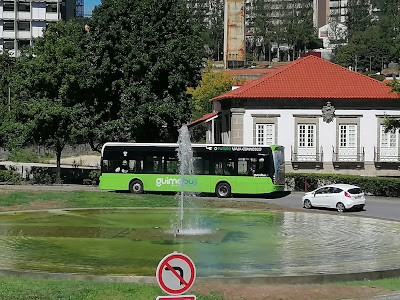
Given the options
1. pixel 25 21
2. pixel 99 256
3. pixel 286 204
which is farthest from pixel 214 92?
pixel 99 256

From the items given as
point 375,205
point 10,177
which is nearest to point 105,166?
point 10,177

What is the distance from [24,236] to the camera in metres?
26.9

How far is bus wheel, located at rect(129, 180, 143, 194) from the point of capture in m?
46.5

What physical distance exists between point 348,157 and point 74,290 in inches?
1703

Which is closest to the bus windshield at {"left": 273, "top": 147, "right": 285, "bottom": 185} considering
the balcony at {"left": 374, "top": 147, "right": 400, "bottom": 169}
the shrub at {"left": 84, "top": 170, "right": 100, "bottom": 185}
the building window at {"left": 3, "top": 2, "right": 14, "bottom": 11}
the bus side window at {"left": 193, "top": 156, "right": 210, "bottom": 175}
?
the bus side window at {"left": 193, "top": 156, "right": 210, "bottom": 175}

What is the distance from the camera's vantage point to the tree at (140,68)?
5269 cm

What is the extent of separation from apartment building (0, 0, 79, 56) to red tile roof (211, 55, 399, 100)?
72.6m

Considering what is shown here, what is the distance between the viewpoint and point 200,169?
150 feet

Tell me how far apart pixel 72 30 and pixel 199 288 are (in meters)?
43.4

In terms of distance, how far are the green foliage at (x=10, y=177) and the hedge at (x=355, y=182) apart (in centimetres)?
2040

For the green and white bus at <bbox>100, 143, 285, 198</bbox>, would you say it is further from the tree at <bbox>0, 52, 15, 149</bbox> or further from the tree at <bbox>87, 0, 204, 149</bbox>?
the tree at <bbox>0, 52, 15, 149</bbox>

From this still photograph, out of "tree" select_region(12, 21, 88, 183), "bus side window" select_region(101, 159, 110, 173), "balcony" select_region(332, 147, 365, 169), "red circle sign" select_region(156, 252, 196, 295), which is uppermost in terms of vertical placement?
"tree" select_region(12, 21, 88, 183)

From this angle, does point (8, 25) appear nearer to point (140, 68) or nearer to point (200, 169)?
point (140, 68)

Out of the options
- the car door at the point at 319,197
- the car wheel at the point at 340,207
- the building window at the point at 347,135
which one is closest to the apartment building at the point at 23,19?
the building window at the point at 347,135
